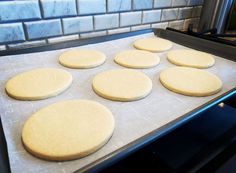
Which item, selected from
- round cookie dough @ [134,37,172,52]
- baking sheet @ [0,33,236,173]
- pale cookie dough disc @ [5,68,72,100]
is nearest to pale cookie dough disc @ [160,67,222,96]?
baking sheet @ [0,33,236,173]

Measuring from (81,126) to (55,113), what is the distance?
9 centimetres

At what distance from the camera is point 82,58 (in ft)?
2.70

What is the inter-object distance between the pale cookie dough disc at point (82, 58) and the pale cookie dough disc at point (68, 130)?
0.25 metres

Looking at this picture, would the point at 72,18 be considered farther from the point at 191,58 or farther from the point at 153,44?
Result: the point at 191,58

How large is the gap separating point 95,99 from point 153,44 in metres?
0.52

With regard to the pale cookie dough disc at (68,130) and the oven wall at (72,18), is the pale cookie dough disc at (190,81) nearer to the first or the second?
the pale cookie dough disc at (68,130)

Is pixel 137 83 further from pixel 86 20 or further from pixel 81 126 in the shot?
pixel 86 20

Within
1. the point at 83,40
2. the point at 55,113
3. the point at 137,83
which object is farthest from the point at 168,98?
the point at 83,40

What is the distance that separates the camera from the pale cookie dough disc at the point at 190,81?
0.63 meters

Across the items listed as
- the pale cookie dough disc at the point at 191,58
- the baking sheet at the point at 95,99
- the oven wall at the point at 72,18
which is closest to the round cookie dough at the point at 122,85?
the baking sheet at the point at 95,99

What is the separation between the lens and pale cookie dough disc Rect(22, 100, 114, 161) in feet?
1.35

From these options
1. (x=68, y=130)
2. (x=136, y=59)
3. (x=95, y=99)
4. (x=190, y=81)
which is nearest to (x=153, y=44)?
(x=136, y=59)

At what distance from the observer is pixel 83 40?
100cm

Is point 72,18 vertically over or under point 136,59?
over
